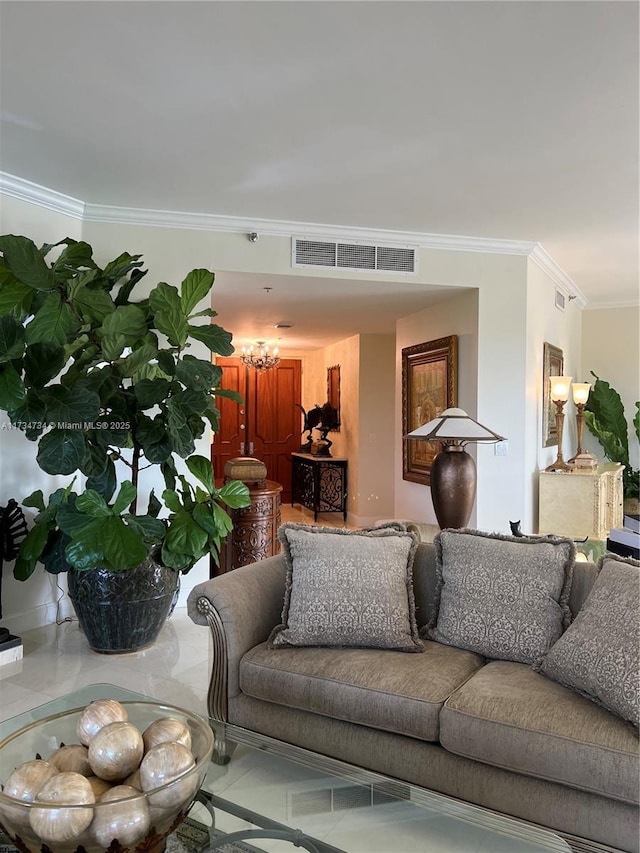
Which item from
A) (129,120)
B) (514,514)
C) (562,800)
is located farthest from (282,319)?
A: (562,800)

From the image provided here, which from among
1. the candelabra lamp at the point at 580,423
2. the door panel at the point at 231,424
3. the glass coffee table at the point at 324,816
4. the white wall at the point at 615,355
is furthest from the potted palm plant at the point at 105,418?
the door panel at the point at 231,424

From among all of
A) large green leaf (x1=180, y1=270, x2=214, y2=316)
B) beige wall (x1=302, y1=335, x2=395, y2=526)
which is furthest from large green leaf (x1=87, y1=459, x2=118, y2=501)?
beige wall (x1=302, y1=335, x2=395, y2=526)

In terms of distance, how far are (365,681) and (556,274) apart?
4692 millimetres

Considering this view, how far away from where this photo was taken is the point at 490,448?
15.9 feet

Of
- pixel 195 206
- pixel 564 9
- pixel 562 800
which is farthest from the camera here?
pixel 195 206

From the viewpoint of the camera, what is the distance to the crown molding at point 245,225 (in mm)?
3819

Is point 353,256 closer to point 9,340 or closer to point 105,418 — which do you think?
point 105,418

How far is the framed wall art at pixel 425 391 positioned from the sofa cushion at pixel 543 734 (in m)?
3.37

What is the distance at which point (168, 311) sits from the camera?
323 centimetres

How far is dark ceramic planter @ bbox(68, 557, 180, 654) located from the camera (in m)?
3.35

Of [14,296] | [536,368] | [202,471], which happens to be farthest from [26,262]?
[536,368]

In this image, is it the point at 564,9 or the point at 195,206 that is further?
the point at 195,206

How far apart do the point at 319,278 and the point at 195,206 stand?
1.03m

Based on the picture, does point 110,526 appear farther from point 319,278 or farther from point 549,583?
point 319,278
